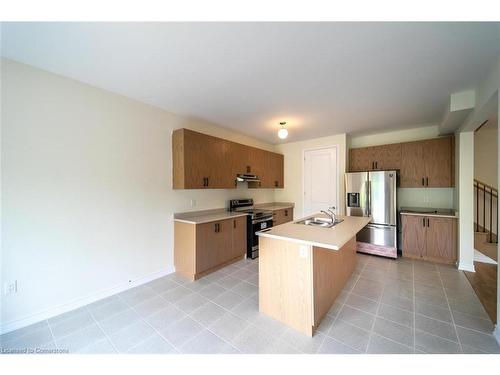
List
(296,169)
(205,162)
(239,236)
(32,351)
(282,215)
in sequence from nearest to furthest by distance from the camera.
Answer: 1. (32,351)
2. (205,162)
3. (239,236)
4. (282,215)
5. (296,169)

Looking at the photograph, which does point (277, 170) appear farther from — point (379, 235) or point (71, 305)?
point (71, 305)

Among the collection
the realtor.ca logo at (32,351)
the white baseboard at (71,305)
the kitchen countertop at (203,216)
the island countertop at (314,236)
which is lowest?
the realtor.ca logo at (32,351)

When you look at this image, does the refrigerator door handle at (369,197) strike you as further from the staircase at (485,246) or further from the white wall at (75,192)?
the white wall at (75,192)

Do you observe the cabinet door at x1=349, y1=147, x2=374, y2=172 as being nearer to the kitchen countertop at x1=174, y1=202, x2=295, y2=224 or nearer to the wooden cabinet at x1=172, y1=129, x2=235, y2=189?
the kitchen countertop at x1=174, y1=202, x2=295, y2=224

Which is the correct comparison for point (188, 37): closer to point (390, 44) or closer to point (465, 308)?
point (390, 44)

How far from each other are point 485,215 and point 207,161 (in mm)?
5790

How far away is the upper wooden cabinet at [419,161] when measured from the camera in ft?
11.3

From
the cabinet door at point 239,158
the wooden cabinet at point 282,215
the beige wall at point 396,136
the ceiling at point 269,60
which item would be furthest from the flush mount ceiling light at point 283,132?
the beige wall at point 396,136

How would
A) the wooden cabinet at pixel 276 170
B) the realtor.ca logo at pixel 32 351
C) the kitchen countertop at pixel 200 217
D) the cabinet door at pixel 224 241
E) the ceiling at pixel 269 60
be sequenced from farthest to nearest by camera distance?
the wooden cabinet at pixel 276 170 < the cabinet door at pixel 224 241 < the kitchen countertop at pixel 200 217 < the realtor.ca logo at pixel 32 351 < the ceiling at pixel 269 60

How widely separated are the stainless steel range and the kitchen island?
156 centimetres

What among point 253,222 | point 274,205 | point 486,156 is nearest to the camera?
point 253,222

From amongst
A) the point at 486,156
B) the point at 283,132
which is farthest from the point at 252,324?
the point at 486,156

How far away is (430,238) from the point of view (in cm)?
338

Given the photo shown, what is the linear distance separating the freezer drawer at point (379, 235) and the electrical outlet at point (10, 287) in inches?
189
